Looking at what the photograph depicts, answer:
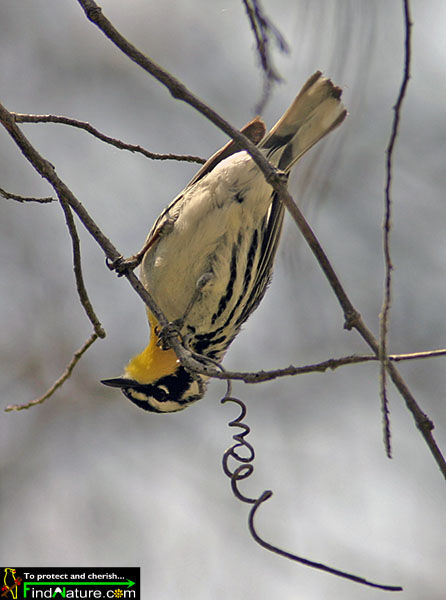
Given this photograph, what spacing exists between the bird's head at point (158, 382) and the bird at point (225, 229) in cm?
15

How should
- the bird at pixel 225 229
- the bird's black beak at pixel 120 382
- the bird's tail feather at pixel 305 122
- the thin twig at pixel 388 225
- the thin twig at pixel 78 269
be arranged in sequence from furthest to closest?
the bird's black beak at pixel 120 382 < the bird at pixel 225 229 < the bird's tail feather at pixel 305 122 < the thin twig at pixel 78 269 < the thin twig at pixel 388 225

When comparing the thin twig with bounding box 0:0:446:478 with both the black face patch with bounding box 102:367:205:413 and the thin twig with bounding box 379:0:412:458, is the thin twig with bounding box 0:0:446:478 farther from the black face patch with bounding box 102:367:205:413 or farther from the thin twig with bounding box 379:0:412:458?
the black face patch with bounding box 102:367:205:413

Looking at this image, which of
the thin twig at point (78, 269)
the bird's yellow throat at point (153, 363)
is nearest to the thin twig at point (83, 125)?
the thin twig at point (78, 269)

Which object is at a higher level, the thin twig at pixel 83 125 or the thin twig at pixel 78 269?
the thin twig at pixel 83 125

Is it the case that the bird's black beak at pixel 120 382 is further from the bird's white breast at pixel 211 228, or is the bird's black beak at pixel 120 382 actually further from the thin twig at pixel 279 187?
the thin twig at pixel 279 187

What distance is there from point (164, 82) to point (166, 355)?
2497 mm

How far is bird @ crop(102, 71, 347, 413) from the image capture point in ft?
13.1

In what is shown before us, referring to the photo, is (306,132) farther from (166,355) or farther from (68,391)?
(68,391)

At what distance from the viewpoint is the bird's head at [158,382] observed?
440 cm

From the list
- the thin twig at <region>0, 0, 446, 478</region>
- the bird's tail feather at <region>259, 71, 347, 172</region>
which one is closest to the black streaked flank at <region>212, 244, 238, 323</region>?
the bird's tail feather at <region>259, 71, 347, 172</region>

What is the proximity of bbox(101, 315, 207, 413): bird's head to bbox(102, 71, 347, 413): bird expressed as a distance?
0.50 ft

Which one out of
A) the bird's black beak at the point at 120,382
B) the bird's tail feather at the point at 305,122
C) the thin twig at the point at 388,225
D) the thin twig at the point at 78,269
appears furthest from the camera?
the bird's black beak at the point at 120,382

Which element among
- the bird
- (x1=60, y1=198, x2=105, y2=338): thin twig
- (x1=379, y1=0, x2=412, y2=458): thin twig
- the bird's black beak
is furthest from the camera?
the bird's black beak

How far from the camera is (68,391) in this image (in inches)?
320
